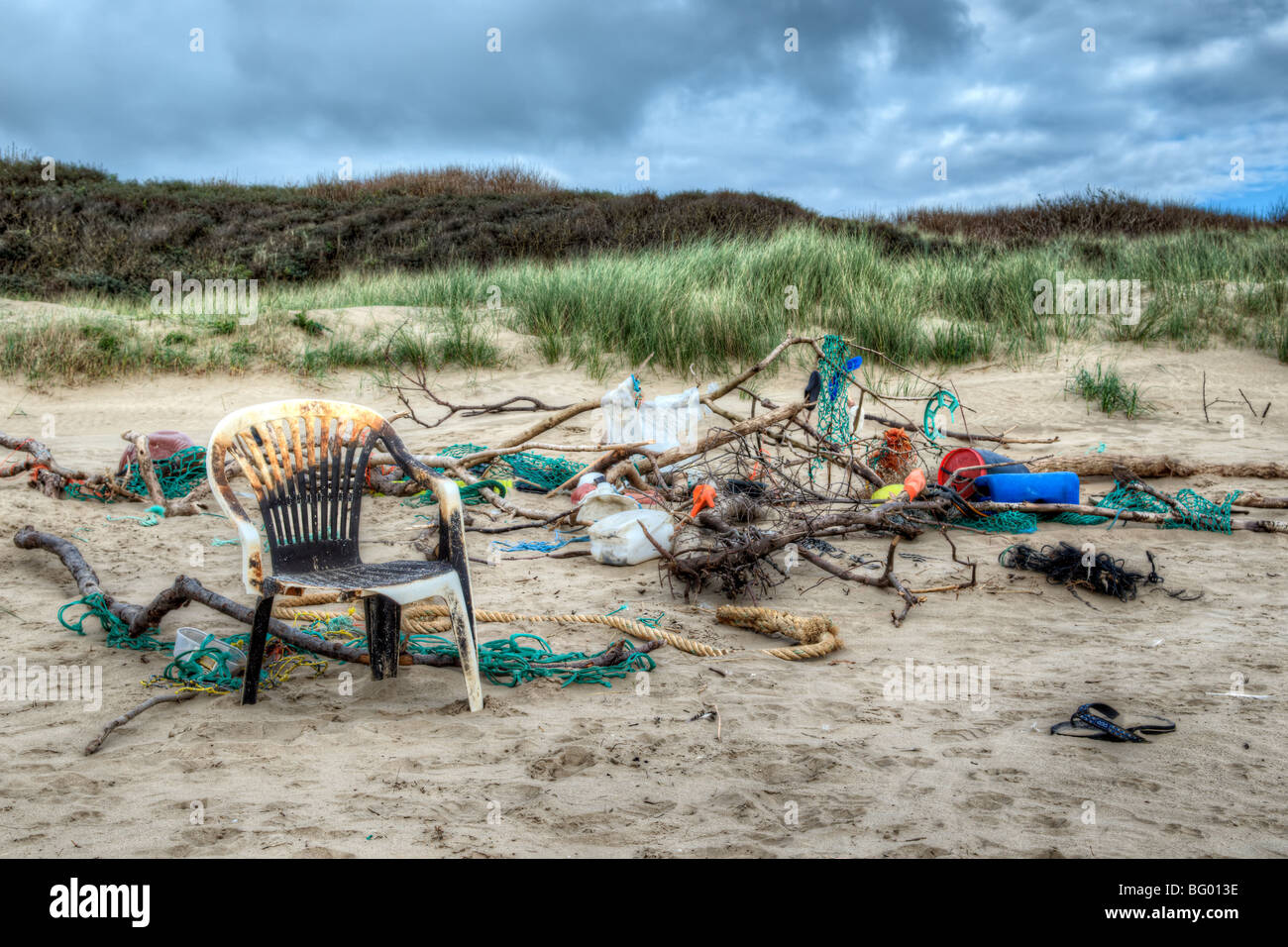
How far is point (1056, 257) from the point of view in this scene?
40.3ft

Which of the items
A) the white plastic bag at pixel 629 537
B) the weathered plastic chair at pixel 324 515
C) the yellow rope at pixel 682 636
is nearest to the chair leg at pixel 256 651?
the weathered plastic chair at pixel 324 515

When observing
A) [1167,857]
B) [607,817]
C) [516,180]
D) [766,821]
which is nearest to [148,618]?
[607,817]

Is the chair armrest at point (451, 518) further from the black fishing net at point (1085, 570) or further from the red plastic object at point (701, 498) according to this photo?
the black fishing net at point (1085, 570)

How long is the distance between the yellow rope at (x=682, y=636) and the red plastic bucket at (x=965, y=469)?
2.04 metres

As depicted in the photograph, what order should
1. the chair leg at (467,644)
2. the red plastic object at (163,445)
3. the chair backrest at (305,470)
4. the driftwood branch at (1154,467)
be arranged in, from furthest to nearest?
the red plastic object at (163,445), the driftwood branch at (1154,467), the chair backrest at (305,470), the chair leg at (467,644)

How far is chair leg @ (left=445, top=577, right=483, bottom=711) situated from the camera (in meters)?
2.95

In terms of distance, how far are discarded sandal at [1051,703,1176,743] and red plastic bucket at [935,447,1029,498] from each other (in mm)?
2582

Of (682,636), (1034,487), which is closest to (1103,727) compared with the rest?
(682,636)

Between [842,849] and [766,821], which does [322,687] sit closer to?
[766,821]

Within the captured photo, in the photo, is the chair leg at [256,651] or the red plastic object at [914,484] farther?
the red plastic object at [914,484]

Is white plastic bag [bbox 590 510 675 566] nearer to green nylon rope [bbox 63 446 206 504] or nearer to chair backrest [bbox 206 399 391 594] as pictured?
chair backrest [bbox 206 399 391 594]

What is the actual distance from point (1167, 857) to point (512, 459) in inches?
207

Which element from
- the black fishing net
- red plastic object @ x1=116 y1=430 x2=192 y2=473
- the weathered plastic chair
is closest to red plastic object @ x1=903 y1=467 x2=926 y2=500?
the black fishing net

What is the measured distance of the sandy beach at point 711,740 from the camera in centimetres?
224
